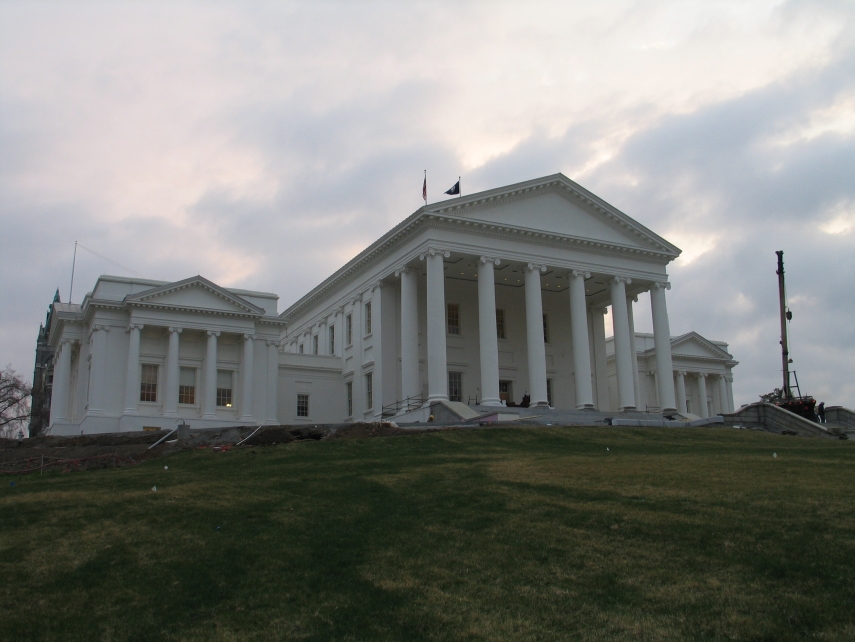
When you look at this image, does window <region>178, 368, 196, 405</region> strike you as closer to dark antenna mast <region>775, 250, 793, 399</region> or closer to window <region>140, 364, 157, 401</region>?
window <region>140, 364, 157, 401</region>

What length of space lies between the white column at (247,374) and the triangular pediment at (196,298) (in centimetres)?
190

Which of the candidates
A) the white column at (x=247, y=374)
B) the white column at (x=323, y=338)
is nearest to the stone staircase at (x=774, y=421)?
the white column at (x=247, y=374)

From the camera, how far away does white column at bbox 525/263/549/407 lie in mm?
43656

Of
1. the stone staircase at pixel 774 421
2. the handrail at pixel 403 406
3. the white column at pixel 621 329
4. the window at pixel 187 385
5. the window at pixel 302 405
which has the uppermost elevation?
the white column at pixel 621 329

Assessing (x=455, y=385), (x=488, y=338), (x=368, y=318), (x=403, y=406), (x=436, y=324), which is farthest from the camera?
(x=368, y=318)

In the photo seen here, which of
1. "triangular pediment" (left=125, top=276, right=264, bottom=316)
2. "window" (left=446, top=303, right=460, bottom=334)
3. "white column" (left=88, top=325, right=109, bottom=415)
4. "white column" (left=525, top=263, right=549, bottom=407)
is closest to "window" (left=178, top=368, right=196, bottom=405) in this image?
"triangular pediment" (left=125, top=276, right=264, bottom=316)

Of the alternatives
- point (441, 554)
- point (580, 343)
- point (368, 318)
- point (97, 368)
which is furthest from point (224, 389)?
point (441, 554)

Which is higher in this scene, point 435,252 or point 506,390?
point 435,252

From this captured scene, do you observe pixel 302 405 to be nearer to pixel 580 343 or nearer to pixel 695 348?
pixel 580 343

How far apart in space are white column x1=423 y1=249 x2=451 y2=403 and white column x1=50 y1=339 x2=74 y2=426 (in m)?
23.0

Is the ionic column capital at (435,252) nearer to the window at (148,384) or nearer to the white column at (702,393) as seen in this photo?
the window at (148,384)

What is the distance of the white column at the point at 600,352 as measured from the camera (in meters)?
53.7

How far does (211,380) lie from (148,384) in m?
3.64

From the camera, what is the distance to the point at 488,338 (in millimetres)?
42969
